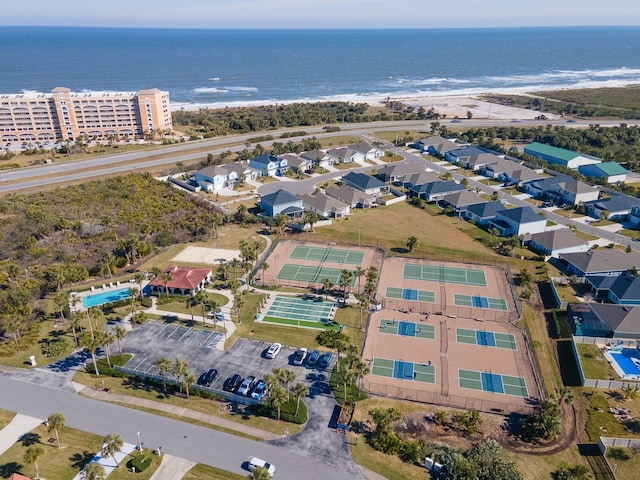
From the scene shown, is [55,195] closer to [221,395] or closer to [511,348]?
[221,395]

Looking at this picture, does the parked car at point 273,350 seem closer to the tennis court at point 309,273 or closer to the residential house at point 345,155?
the tennis court at point 309,273

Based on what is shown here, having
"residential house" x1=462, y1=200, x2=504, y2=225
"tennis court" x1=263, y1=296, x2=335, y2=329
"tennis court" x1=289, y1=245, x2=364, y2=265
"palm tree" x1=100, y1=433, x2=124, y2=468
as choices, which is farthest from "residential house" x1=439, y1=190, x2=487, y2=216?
"palm tree" x1=100, y1=433, x2=124, y2=468

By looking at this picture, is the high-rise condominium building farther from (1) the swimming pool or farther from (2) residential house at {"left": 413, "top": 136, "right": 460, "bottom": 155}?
→ (1) the swimming pool

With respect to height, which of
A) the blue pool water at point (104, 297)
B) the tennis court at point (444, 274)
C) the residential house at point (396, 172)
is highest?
the residential house at point (396, 172)

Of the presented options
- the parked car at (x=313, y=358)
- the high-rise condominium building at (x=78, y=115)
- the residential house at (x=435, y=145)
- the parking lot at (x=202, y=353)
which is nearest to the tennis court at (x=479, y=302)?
the parked car at (x=313, y=358)

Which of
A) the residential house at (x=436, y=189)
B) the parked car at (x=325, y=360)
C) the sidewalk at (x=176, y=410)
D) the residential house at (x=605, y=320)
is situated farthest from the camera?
the residential house at (x=436, y=189)

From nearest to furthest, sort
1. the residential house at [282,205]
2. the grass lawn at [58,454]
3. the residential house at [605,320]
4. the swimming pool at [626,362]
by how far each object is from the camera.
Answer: the grass lawn at [58,454]
the swimming pool at [626,362]
the residential house at [605,320]
the residential house at [282,205]

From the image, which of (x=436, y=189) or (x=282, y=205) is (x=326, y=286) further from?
(x=436, y=189)
